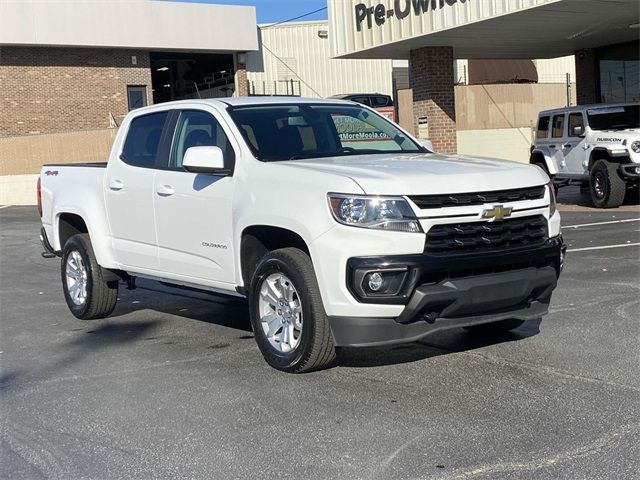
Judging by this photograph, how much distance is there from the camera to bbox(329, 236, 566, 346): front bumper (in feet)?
16.3

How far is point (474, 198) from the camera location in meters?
5.20

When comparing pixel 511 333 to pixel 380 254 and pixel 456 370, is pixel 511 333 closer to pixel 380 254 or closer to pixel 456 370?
pixel 456 370

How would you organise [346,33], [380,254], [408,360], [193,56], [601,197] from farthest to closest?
[193,56] → [346,33] → [601,197] → [408,360] → [380,254]

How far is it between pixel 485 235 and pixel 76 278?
449cm

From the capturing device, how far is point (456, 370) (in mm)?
5598

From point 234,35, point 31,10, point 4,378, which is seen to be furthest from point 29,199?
point 4,378

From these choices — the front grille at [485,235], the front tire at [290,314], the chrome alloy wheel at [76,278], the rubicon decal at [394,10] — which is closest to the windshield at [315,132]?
the front tire at [290,314]

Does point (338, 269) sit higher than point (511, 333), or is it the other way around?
point (338, 269)

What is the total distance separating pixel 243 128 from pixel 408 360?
209cm

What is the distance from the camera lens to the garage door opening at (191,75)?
38.2 meters

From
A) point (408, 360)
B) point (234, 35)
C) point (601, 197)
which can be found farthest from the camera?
point (234, 35)

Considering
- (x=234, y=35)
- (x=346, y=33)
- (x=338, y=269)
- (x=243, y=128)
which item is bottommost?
(x=338, y=269)

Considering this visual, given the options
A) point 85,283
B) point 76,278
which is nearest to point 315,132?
point 85,283

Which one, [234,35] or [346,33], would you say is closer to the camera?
[346,33]
